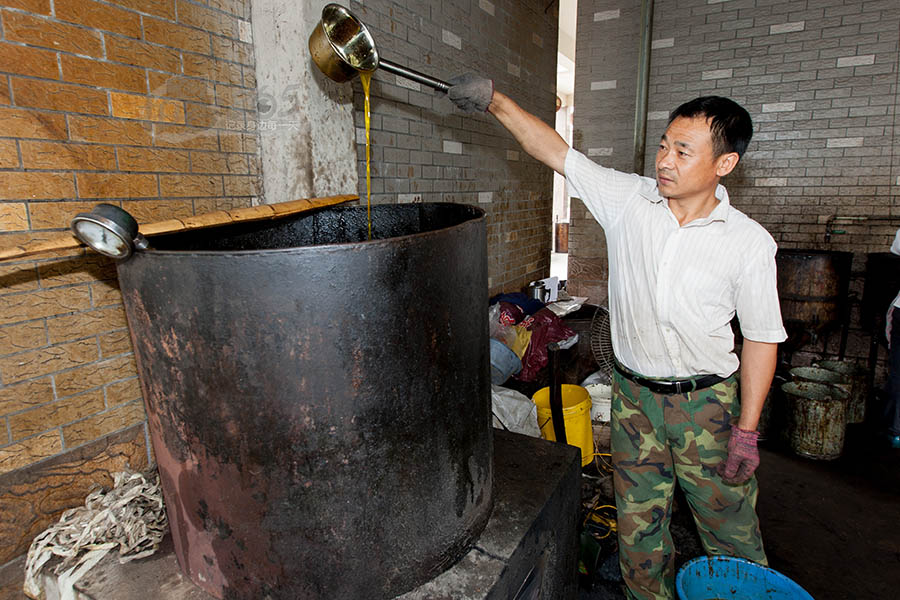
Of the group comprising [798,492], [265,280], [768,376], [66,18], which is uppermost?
[66,18]

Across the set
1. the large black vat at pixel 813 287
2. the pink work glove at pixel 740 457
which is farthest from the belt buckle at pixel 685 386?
the large black vat at pixel 813 287

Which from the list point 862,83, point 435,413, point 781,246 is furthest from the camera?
point 781,246

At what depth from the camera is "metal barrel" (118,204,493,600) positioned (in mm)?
1029

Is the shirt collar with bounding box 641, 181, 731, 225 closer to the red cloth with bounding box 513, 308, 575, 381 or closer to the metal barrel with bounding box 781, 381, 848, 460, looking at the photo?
the red cloth with bounding box 513, 308, 575, 381

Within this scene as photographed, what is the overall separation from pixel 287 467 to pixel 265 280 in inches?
16.2

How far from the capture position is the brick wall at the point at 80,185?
1.62 metres

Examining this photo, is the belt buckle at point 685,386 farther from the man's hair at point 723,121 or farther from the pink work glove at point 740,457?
the man's hair at point 723,121

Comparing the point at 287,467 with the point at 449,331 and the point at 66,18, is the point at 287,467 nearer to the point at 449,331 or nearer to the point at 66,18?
the point at 449,331

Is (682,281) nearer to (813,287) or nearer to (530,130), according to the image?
(530,130)

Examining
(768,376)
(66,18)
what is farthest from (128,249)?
(768,376)

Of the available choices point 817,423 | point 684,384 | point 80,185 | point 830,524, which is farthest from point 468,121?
point 830,524

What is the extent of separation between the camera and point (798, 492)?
366 cm

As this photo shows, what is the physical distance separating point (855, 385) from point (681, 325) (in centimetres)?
376

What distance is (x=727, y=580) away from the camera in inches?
80.7
